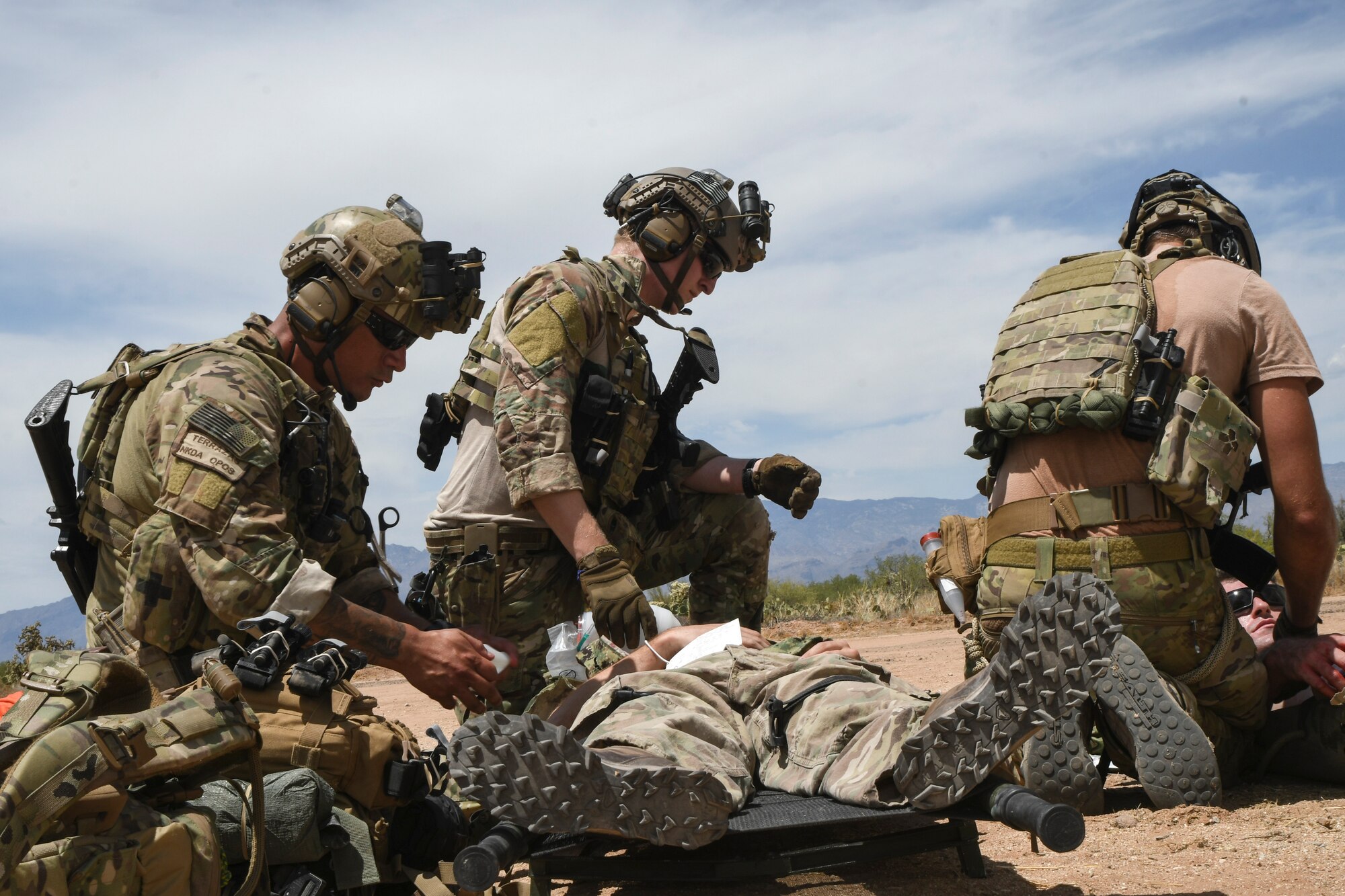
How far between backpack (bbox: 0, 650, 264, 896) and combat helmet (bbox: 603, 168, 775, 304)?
121 inches

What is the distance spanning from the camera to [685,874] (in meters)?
3.14

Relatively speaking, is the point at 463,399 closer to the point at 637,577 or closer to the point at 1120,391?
the point at 637,577

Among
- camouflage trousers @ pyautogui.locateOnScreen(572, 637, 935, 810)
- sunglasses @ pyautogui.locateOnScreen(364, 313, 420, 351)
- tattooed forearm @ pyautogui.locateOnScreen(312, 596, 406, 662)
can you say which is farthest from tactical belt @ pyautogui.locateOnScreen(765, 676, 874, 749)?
sunglasses @ pyautogui.locateOnScreen(364, 313, 420, 351)

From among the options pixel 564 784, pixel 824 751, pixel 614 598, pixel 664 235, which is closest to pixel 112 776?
pixel 564 784

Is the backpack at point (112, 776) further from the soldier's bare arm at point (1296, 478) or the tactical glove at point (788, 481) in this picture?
the soldier's bare arm at point (1296, 478)

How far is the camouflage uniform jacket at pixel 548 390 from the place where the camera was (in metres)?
4.61

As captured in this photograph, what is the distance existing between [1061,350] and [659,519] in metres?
1.96

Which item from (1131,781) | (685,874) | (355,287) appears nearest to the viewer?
(685,874)

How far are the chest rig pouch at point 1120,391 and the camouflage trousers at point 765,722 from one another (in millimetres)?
1079

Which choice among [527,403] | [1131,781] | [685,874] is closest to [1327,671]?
[1131,781]

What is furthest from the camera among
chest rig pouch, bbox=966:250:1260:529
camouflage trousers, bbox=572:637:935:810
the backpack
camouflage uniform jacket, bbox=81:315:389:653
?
chest rig pouch, bbox=966:250:1260:529

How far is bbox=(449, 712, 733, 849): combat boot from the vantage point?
2.76 m

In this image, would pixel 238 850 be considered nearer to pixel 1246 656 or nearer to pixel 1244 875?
pixel 1244 875

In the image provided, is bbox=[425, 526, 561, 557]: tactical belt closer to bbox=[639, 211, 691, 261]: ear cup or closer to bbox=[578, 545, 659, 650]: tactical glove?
bbox=[578, 545, 659, 650]: tactical glove
